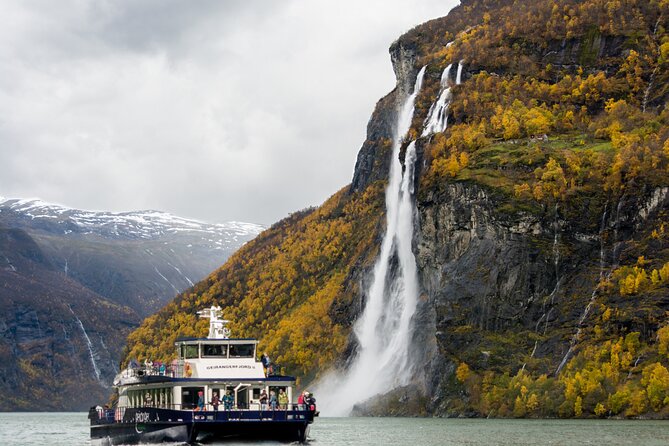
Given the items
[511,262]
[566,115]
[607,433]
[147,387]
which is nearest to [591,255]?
[511,262]

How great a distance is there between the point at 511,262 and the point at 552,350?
15726 millimetres

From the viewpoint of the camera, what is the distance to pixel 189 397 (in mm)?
99188

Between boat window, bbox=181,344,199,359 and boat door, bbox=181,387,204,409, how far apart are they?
4.28 metres

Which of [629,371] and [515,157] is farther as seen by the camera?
[515,157]

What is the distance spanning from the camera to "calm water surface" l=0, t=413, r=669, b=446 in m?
106

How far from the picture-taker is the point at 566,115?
200 m

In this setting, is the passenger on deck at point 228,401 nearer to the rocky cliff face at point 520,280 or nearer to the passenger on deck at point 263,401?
the passenger on deck at point 263,401

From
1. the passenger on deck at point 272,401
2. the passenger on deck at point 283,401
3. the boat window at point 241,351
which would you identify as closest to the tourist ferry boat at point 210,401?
the boat window at point 241,351

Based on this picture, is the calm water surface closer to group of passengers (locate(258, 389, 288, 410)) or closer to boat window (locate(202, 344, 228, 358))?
group of passengers (locate(258, 389, 288, 410))

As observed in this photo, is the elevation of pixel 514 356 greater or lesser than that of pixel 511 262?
lesser

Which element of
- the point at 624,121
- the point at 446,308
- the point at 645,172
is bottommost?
the point at 446,308

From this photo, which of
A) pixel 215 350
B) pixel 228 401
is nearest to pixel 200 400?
pixel 228 401

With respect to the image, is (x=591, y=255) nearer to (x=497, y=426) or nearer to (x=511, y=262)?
(x=511, y=262)

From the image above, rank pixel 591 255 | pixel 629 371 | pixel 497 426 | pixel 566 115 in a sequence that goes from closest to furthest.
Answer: pixel 497 426 → pixel 629 371 → pixel 591 255 → pixel 566 115
